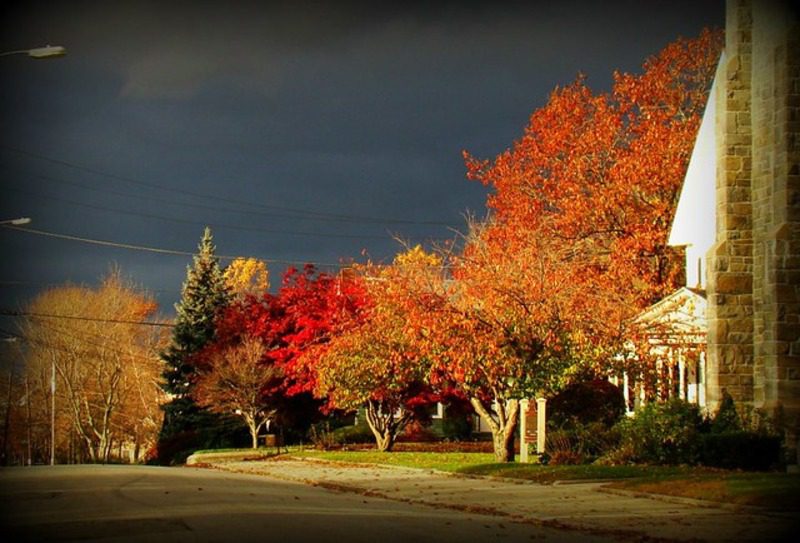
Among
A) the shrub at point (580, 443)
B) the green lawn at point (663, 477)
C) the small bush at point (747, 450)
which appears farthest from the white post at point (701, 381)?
the green lawn at point (663, 477)

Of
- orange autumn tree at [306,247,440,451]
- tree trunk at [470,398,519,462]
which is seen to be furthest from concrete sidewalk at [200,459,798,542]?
orange autumn tree at [306,247,440,451]

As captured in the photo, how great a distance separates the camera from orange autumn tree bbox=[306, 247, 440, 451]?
29.2 m

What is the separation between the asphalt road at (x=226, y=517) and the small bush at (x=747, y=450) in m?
8.31

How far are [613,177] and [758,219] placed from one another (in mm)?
14176

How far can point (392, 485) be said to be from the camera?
2314 centimetres

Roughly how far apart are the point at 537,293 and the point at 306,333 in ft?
41.3

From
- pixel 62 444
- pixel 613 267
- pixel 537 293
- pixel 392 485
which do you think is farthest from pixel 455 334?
pixel 62 444

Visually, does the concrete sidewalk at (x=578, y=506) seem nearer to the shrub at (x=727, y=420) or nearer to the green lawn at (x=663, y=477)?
the green lawn at (x=663, y=477)

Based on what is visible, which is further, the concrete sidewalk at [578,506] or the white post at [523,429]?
the white post at [523,429]

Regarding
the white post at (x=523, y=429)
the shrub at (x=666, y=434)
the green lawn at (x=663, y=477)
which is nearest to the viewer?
the green lawn at (x=663, y=477)

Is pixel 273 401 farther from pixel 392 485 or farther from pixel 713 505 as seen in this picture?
pixel 713 505

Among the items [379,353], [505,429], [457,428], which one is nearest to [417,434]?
[457,428]

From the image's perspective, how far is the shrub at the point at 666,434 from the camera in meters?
25.1

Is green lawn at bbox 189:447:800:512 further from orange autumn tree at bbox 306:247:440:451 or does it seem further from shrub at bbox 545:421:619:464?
orange autumn tree at bbox 306:247:440:451
